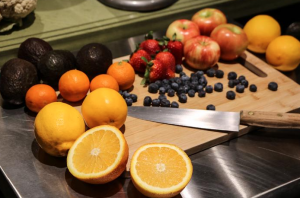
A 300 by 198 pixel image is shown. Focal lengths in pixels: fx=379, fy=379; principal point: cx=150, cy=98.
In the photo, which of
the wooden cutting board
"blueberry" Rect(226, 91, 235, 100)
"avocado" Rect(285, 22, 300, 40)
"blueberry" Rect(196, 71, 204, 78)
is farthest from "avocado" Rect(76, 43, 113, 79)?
"avocado" Rect(285, 22, 300, 40)

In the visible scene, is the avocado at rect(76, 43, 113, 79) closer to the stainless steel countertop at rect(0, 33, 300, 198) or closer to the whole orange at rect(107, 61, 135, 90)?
the whole orange at rect(107, 61, 135, 90)

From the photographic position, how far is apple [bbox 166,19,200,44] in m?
1.61

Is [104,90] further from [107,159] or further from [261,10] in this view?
[261,10]

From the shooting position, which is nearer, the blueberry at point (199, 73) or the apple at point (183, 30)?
the blueberry at point (199, 73)

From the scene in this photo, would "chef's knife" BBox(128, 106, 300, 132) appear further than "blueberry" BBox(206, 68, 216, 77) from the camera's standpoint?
No

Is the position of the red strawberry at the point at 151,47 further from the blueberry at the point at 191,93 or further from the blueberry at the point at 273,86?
the blueberry at the point at 273,86

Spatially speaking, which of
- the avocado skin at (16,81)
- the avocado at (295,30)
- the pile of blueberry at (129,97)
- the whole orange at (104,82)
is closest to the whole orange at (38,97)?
the avocado skin at (16,81)

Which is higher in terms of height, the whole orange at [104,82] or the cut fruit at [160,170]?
the whole orange at [104,82]

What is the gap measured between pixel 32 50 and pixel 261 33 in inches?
37.3

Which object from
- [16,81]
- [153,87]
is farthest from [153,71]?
[16,81]

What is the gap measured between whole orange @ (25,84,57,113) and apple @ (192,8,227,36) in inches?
30.4

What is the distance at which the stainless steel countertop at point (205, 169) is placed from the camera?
3.43 ft

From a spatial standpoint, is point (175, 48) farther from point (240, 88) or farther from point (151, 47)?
point (240, 88)

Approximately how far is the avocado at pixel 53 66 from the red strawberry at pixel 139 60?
0.81 feet
